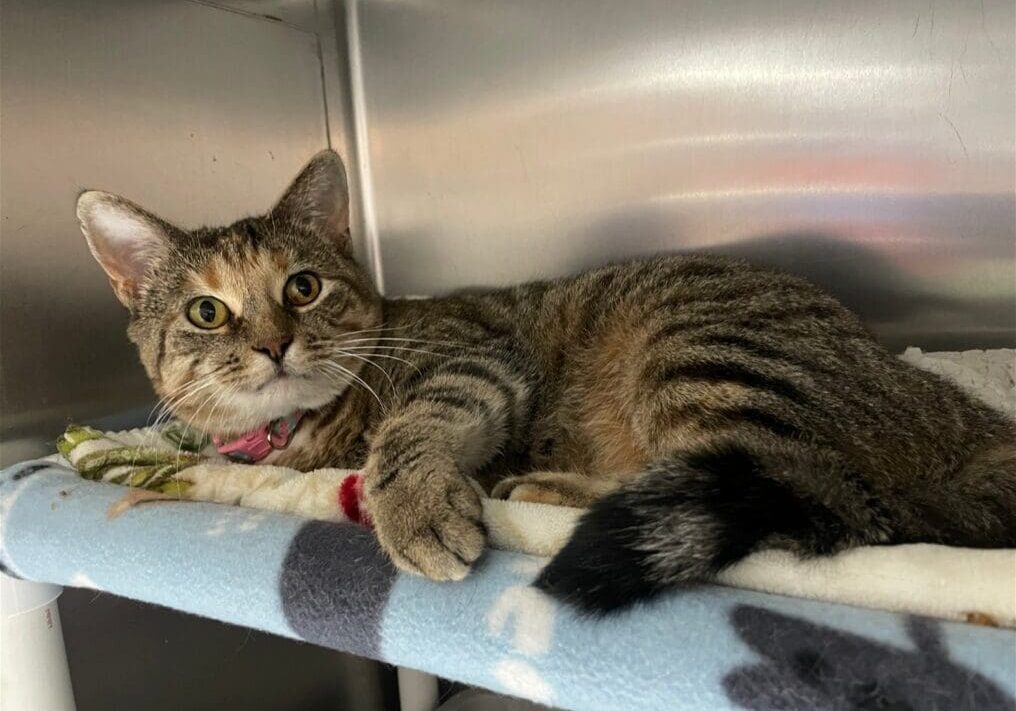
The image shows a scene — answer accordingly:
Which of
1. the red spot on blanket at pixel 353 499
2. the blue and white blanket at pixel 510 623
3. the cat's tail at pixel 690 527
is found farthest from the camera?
the red spot on blanket at pixel 353 499

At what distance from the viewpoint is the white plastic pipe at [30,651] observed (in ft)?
3.39

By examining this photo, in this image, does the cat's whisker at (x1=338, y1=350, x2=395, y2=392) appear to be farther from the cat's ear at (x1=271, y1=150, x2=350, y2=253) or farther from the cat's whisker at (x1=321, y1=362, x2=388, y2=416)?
the cat's ear at (x1=271, y1=150, x2=350, y2=253)

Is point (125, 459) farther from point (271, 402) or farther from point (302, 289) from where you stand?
point (302, 289)

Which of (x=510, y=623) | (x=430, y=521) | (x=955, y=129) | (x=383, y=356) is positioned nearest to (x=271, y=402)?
(x=383, y=356)

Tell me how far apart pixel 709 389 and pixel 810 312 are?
0.96 feet

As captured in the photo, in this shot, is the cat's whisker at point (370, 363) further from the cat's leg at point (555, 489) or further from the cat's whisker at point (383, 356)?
the cat's leg at point (555, 489)

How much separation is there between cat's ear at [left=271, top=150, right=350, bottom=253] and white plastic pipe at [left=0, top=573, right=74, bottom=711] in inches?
30.5

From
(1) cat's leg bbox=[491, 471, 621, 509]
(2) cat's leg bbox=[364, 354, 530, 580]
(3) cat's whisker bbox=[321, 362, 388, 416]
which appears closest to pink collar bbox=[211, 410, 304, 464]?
(3) cat's whisker bbox=[321, 362, 388, 416]

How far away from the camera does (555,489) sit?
1.03m

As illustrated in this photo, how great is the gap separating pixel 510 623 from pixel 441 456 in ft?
1.05

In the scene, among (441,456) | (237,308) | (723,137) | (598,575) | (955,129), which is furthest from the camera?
(723,137)

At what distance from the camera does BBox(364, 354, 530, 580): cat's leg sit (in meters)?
0.79

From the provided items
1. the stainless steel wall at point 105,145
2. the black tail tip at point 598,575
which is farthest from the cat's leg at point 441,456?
the stainless steel wall at point 105,145

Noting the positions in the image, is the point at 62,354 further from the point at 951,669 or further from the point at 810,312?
the point at 951,669
